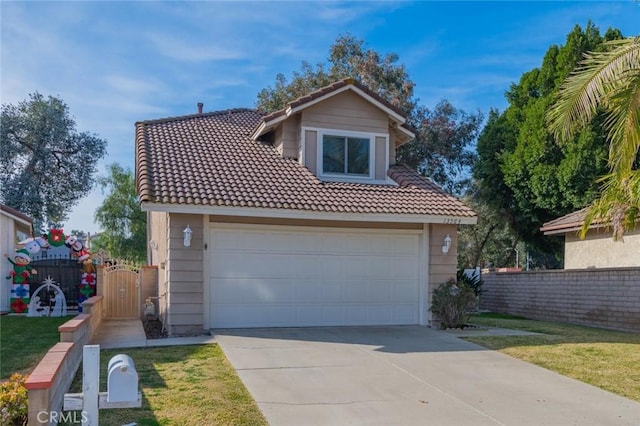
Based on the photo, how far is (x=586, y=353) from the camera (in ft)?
31.8

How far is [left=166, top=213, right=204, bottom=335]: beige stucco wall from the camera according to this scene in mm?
10773

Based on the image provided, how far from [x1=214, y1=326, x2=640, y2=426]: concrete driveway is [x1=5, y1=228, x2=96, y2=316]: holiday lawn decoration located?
827 cm

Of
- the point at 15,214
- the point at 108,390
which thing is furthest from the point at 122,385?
the point at 15,214

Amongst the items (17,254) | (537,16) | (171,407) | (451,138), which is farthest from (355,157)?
(451,138)

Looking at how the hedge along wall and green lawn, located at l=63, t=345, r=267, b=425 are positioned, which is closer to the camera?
green lawn, located at l=63, t=345, r=267, b=425

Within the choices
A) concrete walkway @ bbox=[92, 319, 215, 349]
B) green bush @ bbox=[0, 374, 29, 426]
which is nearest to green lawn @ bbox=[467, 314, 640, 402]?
concrete walkway @ bbox=[92, 319, 215, 349]

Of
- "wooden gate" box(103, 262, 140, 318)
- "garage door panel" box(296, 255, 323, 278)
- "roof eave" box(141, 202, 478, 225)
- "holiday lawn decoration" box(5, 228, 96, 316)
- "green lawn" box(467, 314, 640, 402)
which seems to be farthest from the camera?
"holiday lawn decoration" box(5, 228, 96, 316)

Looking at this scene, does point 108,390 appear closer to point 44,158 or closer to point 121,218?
point 44,158

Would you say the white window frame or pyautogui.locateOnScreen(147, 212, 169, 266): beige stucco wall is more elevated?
the white window frame

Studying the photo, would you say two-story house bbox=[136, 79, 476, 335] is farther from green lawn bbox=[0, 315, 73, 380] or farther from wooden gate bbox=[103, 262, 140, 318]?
wooden gate bbox=[103, 262, 140, 318]

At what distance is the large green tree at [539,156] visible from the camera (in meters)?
20.6

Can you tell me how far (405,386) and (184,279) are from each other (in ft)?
18.0

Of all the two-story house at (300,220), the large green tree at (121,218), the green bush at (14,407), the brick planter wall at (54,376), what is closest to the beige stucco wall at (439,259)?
the two-story house at (300,220)

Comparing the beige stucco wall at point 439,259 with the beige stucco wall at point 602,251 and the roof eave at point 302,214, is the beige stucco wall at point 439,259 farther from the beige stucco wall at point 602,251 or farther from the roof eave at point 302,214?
the beige stucco wall at point 602,251
